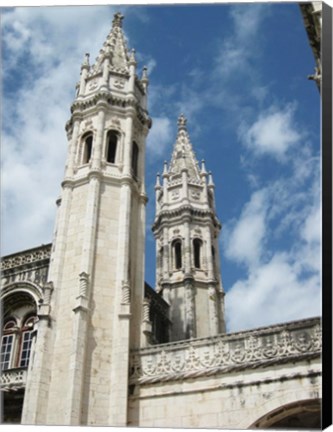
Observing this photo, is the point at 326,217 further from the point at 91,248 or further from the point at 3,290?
the point at 3,290

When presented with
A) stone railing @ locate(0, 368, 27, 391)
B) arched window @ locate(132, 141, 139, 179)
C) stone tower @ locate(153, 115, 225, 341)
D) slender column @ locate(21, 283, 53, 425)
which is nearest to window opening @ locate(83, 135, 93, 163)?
arched window @ locate(132, 141, 139, 179)

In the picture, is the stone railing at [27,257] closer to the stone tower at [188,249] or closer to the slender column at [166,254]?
the stone tower at [188,249]

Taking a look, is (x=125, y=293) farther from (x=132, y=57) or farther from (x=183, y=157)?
(x=183, y=157)

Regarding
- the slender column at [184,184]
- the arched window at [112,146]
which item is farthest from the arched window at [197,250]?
the arched window at [112,146]

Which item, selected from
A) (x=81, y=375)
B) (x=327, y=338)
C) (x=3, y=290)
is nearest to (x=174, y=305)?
(x=3, y=290)

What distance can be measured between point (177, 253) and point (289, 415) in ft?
58.2

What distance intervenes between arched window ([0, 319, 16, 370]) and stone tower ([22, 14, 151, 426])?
4.88m

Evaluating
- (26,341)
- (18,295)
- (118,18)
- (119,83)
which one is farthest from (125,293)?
(119,83)

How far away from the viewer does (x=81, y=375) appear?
608 inches

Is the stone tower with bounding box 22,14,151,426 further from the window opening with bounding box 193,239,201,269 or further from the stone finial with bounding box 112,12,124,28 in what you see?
the window opening with bounding box 193,239,201,269

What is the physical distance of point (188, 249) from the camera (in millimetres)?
30641

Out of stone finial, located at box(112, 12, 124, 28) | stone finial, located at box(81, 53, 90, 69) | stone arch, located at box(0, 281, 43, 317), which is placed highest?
stone finial, located at box(81, 53, 90, 69)

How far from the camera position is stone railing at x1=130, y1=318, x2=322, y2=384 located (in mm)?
14594

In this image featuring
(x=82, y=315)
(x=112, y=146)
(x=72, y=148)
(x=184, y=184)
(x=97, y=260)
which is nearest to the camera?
(x=82, y=315)
